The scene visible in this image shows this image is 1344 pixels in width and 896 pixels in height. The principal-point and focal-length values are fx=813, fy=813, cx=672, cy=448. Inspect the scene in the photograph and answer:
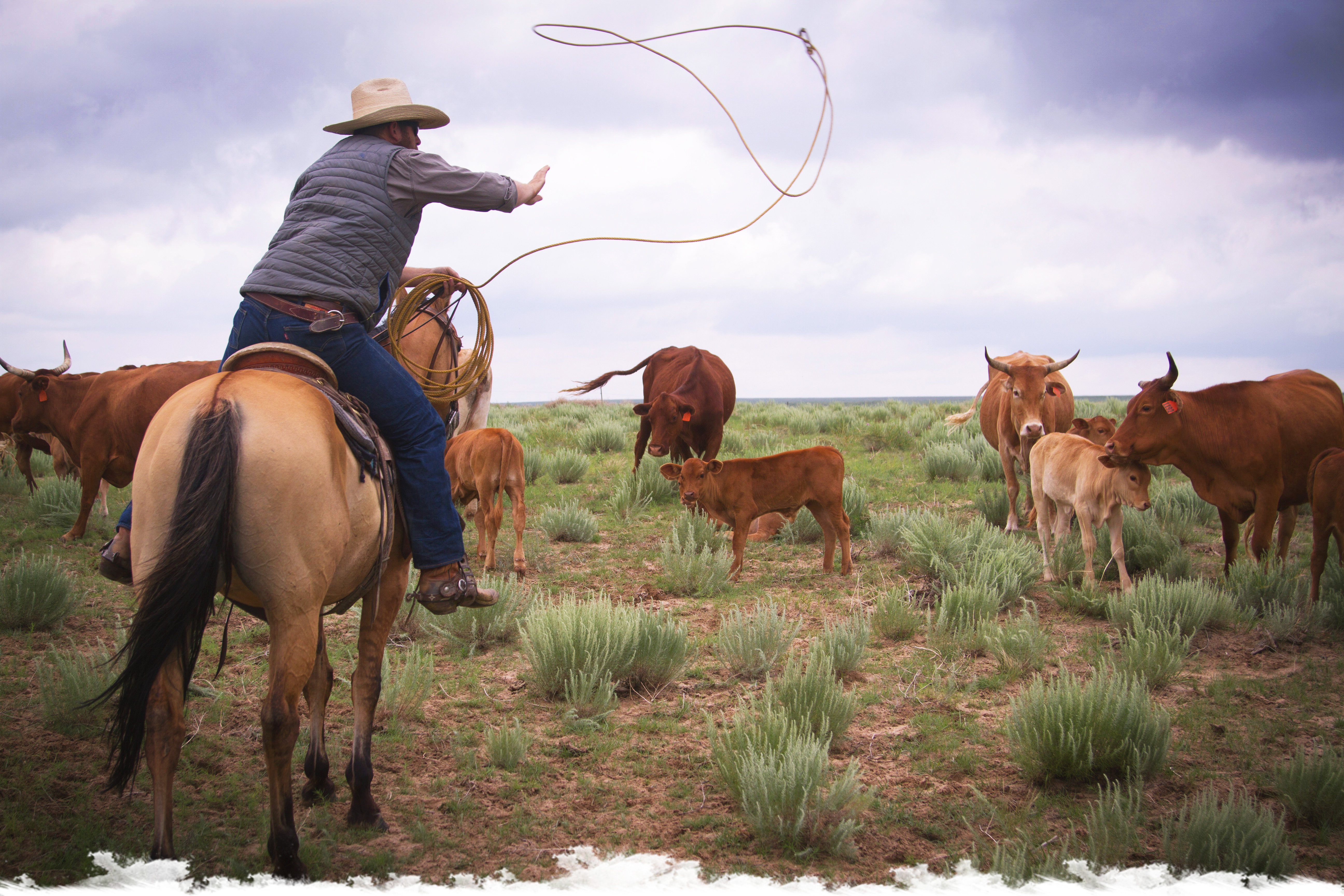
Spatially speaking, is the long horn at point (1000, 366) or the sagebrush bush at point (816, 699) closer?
the sagebrush bush at point (816, 699)

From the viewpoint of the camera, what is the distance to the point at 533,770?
424 cm

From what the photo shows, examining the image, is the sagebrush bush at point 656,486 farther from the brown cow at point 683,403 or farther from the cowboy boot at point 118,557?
the cowboy boot at point 118,557

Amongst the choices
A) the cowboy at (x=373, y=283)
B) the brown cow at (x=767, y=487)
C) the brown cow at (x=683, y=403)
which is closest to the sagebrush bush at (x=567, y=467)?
the brown cow at (x=683, y=403)

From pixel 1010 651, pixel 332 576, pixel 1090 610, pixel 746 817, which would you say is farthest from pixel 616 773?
pixel 1090 610

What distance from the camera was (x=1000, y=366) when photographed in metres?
10.1

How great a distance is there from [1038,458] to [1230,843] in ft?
18.4

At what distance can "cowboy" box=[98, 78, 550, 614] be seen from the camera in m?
3.62

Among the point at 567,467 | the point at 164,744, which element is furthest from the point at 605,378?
the point at 164,744

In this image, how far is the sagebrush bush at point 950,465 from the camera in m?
12.9

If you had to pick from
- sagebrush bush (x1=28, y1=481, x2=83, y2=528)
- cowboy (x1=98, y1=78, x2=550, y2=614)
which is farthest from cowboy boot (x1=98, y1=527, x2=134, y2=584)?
sagebrush bush (x1=28, y1=481, x2=83, y2=528)

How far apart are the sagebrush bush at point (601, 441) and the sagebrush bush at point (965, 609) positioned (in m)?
10.9

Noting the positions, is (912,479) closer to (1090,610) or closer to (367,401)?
(1090,610)

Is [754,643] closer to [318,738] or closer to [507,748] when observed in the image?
[507,748]

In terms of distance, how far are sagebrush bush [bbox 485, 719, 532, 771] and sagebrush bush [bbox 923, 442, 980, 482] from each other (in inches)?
397
